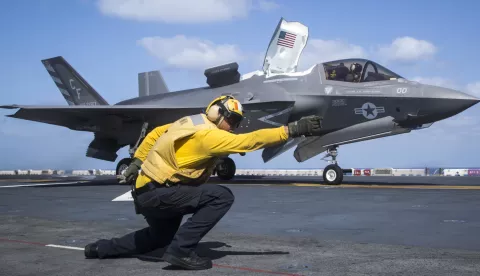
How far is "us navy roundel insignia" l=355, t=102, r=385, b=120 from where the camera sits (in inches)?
673

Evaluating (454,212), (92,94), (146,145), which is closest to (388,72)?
(454,212)

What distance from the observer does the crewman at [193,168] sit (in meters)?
4.92

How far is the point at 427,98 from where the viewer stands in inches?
643

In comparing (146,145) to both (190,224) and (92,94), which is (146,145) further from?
(92,94)

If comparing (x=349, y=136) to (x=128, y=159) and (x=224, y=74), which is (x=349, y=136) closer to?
(x=224, y=74)

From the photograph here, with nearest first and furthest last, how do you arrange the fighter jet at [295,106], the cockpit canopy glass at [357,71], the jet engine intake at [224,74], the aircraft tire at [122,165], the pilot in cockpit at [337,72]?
the fighter jet at [295,106]
the cockpit canopy glass at [357,71]
the pilot in cockpit at [337,72]
the jet engine intake at [224,74]
the aircraft tire at [122,165]

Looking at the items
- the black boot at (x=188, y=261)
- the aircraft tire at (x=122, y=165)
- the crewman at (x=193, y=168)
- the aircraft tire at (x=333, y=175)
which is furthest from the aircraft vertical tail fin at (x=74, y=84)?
the black boot at (x=188, y=261)

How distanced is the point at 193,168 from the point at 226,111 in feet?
2.18

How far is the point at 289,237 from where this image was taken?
703 centimetres

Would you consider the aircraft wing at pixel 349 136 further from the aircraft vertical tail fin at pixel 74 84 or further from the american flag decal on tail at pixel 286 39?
the aircraft vertical tail fin at pixel 74 84

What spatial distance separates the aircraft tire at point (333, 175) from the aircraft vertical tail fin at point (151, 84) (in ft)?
40.3

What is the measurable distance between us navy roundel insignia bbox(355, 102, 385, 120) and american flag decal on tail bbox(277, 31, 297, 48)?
476 centimetres

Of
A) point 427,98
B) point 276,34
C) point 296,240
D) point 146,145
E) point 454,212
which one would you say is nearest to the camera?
point 146,145

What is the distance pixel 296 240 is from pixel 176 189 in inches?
87.6
